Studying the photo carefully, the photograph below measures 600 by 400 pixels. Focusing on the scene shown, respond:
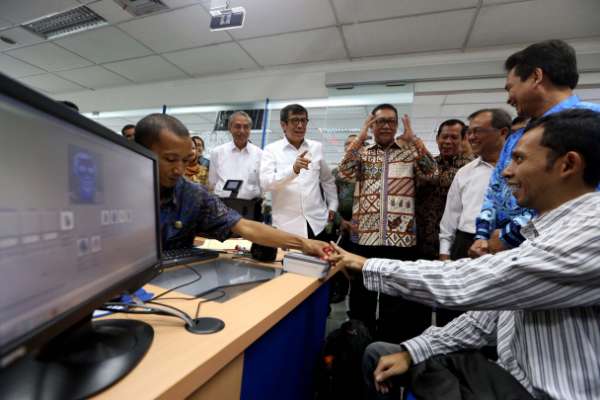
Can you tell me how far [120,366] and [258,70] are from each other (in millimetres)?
3869

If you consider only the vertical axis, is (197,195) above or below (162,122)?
below

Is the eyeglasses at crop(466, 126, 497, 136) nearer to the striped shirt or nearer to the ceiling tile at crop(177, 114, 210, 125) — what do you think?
the striped shirt

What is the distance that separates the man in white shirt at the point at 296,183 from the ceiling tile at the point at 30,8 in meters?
2.40

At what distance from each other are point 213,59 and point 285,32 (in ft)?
3.93

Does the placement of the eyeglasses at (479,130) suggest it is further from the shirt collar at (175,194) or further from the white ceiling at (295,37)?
the shirt collar at (175,194)

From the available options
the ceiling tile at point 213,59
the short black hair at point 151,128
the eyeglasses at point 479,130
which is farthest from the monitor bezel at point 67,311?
the ceiling tile at point 213,59

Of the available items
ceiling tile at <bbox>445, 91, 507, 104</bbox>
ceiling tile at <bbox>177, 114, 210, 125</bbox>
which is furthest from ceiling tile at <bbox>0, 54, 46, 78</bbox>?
ceiling tile at <bbox>445, 91, 507, 104</bbox>

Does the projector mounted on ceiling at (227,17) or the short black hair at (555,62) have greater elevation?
the projector mounted on ceiling at (227,17)

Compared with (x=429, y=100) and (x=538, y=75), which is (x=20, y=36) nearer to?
(x=538, y=75)

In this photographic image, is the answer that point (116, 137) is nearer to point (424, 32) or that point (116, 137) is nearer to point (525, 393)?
point (525, 393)

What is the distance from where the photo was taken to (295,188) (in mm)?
2084

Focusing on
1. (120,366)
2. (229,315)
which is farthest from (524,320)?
(120,366)

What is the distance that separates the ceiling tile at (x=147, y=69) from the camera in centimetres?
371

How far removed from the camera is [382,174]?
5.98ft
